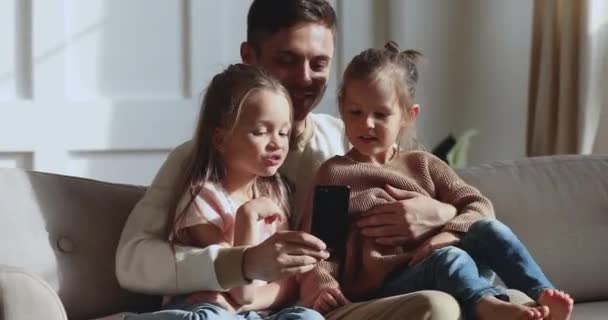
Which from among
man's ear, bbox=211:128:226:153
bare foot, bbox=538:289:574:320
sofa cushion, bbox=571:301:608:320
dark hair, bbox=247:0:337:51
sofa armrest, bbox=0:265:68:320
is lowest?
sofa cushion, bbox=571:301:608:320

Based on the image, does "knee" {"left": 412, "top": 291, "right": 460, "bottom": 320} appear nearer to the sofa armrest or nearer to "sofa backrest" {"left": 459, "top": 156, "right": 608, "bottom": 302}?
the sofa armrest

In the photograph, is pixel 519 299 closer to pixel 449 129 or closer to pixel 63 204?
pixel 63 204

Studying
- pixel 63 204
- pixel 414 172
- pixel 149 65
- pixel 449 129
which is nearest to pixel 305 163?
pixel 414 172

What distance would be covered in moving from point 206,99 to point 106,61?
1215 mm

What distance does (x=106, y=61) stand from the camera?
282 centimetres

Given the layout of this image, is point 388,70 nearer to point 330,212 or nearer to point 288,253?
point 330,212

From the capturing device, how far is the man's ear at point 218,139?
5.41 feet

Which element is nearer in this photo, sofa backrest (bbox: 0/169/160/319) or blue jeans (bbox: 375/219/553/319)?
blue jeans (bbox: 375/219/553/319)

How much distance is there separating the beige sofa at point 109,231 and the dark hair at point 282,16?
386 mm

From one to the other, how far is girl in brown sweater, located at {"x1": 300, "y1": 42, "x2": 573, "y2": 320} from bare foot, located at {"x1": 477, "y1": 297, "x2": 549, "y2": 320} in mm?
57

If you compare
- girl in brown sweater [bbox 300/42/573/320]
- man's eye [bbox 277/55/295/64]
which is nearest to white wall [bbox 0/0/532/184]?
man's eye [bbox 277/55/295/64]

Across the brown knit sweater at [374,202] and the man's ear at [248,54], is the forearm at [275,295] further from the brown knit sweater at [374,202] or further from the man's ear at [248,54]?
the man's ear at [248,54]

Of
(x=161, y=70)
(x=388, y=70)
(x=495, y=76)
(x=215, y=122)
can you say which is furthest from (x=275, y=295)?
(x=495, y=76)

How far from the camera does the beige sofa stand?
1.63m
